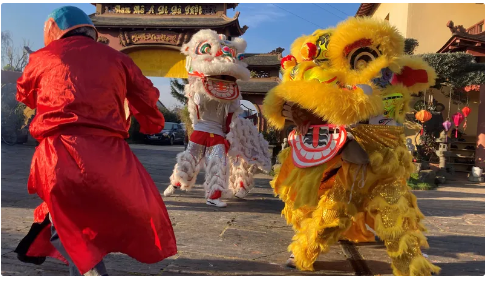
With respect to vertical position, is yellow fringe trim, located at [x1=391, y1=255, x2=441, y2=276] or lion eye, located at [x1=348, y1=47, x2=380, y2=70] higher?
lion eye, located at [x1=348, y1=47, x2=380, y2=70]

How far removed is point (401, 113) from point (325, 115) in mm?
631

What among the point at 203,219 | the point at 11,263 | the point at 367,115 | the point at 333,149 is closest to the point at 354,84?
the point at 367,115

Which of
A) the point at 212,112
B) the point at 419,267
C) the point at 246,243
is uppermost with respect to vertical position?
the point at 212,112

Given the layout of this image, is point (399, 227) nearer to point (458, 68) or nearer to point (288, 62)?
point (288, 62)

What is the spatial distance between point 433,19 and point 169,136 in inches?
591

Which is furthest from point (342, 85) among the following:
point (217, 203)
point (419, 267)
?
point (217, 203)

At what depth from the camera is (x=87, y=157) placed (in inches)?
78.4

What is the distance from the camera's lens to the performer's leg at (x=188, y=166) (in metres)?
4.94

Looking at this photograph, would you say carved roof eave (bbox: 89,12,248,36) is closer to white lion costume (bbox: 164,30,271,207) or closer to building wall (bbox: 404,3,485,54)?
building wall (bbox: 404,3,485,54)

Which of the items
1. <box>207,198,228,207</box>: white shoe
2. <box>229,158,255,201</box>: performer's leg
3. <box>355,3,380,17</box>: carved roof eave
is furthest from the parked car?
<box>207,198,228,207</box>: white shoe

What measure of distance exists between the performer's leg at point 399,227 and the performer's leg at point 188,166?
272 cm

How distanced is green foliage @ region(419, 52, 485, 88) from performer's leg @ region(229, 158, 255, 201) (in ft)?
19.9

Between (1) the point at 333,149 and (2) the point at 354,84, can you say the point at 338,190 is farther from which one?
(2) the point at 354,84

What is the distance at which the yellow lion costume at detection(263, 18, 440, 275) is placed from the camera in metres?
2.52
